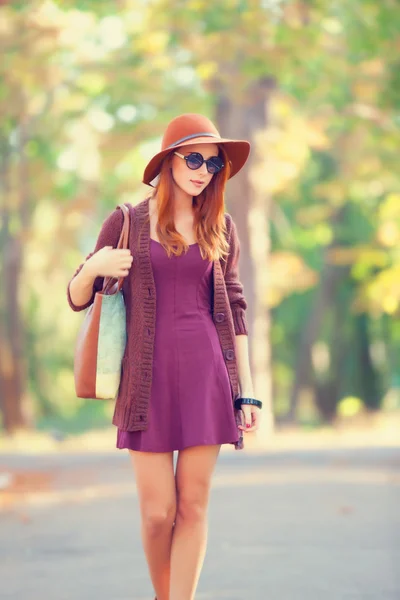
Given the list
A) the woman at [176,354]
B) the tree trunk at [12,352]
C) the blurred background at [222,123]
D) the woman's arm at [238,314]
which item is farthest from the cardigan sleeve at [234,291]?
the tree trunk at [12,352]

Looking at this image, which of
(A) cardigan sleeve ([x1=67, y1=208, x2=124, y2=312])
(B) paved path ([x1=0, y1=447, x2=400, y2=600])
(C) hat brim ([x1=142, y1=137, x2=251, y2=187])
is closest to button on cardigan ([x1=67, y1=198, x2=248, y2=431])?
(A) cardigan sleeve ([x1=67, y1=208, x2=124, y2=312])

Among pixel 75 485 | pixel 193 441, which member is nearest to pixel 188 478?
pixel 193 441

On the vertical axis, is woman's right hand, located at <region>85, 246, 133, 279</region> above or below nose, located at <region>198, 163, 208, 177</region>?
below

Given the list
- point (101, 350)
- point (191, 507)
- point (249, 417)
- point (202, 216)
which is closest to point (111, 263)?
point (101, 350)

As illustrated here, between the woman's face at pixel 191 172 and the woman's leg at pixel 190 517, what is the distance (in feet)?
3.34

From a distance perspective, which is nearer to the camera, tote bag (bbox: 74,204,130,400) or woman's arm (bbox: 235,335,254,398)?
tote bag (bbox: 74,204,130,400)

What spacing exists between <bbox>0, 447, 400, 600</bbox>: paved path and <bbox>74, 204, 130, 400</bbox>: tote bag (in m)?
1.91

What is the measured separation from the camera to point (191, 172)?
5.25 metres

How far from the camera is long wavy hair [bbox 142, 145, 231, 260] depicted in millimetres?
5207

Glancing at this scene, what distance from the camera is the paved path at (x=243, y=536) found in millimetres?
6957

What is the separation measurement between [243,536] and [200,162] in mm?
4128

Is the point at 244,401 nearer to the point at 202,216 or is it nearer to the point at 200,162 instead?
the point at 202,216

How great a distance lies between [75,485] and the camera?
499 inches

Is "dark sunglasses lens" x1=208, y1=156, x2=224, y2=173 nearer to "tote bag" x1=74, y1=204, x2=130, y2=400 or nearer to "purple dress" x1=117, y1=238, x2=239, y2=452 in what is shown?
"purple dress" x1=117, y1=238, x2=239, y2=452
